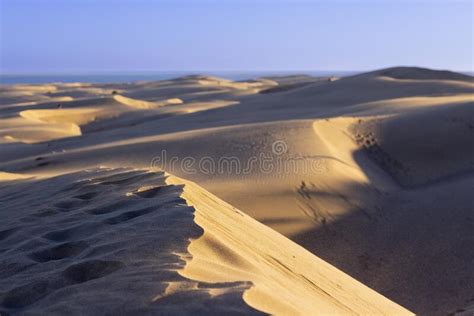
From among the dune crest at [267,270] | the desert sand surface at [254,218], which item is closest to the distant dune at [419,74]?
the desert sand surface at [254,218]

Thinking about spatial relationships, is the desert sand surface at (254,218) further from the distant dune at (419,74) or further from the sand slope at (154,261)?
the distant dune at (419,74)

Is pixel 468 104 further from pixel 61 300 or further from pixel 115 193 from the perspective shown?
pixel 61 300

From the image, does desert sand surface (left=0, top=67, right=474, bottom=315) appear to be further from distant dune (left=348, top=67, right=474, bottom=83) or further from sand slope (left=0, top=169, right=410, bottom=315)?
distant dune (left=348, top=67, right=474, bottom=83)

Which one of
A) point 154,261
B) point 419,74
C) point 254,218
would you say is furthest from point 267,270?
point 419,74

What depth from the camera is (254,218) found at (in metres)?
5.80

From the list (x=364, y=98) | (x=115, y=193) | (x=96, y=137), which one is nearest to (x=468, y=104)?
(x=364, y=98)

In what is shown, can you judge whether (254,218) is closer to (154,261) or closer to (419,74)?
(154,261)

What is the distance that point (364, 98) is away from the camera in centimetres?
1537

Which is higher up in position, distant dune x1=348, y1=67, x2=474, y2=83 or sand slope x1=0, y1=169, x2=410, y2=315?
distant dune x1=348, y1=67, x2=474, y2=83

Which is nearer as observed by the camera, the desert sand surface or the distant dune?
the desert sand surface

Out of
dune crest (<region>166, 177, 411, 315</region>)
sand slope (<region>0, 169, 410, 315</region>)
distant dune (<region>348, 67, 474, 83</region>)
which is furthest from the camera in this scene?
distant dune (<region>348, 67, 474, 83</region>)

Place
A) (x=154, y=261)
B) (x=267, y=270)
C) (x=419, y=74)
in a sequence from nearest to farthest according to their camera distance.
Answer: (x=154, y=261)
(x=267, y=270)
(x=419, y=74)

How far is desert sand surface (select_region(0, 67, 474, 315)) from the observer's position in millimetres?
2580

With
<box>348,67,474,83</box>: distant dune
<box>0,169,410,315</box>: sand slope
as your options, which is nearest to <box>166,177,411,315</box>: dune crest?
<box>0,169,410,315</box>: sand slope
